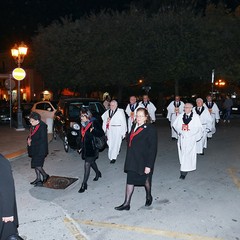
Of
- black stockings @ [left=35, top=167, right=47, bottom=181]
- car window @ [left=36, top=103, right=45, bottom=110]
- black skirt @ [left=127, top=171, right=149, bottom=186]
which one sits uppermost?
car window @ [left=36, top=103, right=45, bottom=110]

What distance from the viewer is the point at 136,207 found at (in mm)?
5809

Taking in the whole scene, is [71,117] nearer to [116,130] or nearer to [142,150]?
[116,130]

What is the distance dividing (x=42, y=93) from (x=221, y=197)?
4141 cm

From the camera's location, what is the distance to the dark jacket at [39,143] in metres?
6.93

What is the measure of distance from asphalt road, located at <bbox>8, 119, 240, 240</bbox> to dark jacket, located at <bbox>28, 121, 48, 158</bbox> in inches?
29.4

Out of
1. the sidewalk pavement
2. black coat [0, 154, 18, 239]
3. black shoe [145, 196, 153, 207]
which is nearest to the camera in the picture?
black coat [0, 154, 18, 239]

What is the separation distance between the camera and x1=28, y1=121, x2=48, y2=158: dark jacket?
693 centimetres

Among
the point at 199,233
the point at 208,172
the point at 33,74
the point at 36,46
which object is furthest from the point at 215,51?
the point at 33,74

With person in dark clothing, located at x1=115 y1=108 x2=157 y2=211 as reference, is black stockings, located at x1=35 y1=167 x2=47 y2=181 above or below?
below

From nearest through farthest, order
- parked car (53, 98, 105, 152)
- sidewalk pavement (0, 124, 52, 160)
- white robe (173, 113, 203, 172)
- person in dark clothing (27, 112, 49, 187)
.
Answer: person in dark clothing (27, 112, 49, 187), white robe (173, 113, 203, 172), parked car (53, 98, 105, 152), sidewalk pavement (0, 124, 52, 160)

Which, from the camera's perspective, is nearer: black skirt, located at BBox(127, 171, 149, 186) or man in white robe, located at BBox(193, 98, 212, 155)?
black skirt, located at BBox(127, 171, 149, 186)

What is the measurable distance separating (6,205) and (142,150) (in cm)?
276

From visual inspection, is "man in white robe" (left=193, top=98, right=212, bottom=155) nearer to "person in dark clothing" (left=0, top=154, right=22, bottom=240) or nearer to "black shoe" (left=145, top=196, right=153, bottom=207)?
"black shoe" (left=145, top=196, right=153, bottom=207)

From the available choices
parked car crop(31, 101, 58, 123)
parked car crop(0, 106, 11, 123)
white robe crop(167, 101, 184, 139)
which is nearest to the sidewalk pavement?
parked car crop(31, 101, 58, 123)
